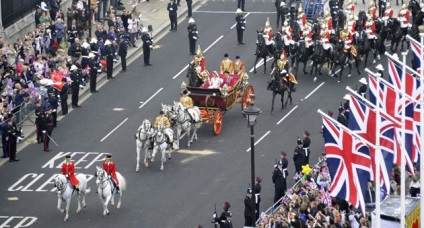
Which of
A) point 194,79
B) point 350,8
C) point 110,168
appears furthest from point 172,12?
point 110,168

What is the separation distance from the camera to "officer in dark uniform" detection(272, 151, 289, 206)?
6381 centimetres

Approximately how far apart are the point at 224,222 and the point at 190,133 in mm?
14219

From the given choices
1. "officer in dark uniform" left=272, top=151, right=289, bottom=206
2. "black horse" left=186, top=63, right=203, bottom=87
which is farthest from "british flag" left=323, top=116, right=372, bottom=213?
"black horse" left=186, top=63, right=203, bottom=87

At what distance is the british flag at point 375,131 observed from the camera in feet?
167

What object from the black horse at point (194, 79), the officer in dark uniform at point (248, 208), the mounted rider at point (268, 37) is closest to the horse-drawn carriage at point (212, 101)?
the black horse at point (194, 79)

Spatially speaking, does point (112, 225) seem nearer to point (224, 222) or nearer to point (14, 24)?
point (224, 222)

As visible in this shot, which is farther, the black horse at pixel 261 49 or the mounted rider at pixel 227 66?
the black horse at pixel 261 49

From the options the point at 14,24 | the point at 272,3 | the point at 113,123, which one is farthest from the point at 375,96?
the point at 272,3

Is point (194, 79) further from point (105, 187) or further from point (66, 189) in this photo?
point (66, 189)

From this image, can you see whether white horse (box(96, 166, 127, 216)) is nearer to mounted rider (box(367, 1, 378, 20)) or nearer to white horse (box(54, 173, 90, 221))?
white horse (box(54, 173, 90, 221))

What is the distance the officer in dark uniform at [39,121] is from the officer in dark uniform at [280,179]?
12666 millimetres

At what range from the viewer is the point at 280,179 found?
2512 inches

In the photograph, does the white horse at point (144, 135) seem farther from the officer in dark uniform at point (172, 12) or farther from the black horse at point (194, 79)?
the officer in dark uniform at point (172, 12)

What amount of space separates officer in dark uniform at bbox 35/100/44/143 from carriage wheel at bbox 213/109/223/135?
7615mm
